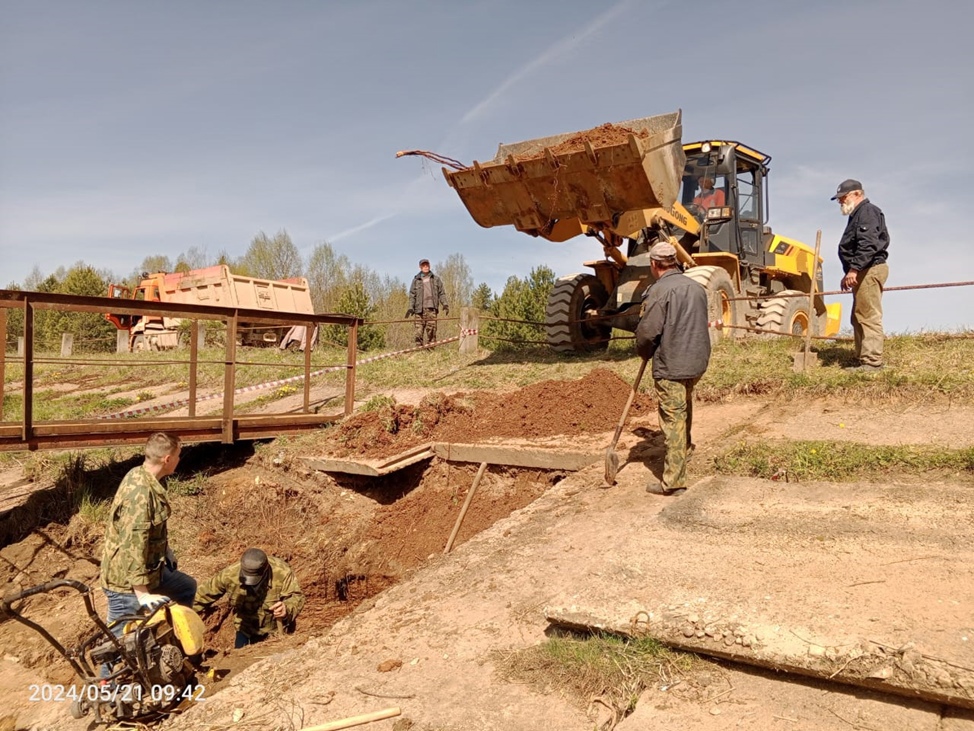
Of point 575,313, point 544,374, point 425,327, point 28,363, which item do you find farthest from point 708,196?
point 28,363

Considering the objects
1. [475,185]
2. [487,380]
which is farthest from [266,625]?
[475,185]

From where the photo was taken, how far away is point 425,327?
1507 centimetres

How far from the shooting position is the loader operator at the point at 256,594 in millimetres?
5441

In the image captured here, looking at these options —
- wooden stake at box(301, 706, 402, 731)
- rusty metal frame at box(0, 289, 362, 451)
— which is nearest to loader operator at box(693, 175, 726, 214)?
rusty metal frame at box(0, 289, 362, 451)

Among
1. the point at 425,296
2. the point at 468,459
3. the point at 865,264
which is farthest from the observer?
the point at 425,296

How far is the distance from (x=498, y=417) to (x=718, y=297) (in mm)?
4161

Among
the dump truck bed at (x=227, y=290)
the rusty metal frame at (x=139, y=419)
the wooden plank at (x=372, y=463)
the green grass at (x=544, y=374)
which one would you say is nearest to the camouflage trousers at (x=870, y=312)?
the green grass at (x=544, y=374)

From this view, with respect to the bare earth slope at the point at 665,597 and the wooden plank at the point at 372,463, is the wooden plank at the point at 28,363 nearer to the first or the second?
the wooden plank at the point at 372,463

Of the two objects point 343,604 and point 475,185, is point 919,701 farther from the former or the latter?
point 475,185

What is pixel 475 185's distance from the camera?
32.8 feet

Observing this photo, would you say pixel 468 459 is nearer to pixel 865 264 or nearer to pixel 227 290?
pixel 865 264

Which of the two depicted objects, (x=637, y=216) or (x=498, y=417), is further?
(x=637, y=216)
